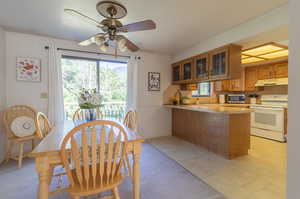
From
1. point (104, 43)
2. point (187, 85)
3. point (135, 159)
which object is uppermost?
point (104, 43)

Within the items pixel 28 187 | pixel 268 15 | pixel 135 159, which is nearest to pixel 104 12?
pixel 135 159

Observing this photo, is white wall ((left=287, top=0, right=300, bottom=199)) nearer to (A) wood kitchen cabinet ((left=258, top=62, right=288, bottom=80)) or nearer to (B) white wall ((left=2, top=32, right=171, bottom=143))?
(B) white wall ((left=2, top=32, right=171, bottom=143))

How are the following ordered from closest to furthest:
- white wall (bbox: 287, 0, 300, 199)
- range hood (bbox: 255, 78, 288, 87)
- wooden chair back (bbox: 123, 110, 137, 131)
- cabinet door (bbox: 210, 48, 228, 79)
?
white wall (bbox: 287, 0, 300, 199) → wooden chair back (bbox: 123, 110, 137, 131) → cabinet door (bbox: 210, 48, 228, 79) → range hood (bbox: 255, 78, 288, 87)

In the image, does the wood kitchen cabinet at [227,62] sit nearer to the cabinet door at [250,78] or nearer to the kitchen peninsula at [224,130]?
the kitchen peninsula at [224,130]

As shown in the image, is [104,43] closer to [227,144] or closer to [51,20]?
[51,20]

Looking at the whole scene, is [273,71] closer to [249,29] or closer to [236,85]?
[236,85]

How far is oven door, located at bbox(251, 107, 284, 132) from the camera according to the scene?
3462 millimetres

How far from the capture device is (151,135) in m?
3.89

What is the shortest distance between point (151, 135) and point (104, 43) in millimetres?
2717

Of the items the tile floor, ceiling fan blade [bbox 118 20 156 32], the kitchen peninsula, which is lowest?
the tile floor

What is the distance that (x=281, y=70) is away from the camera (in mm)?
3832

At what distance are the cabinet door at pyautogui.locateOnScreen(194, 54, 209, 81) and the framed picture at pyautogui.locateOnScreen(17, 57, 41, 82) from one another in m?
3.29

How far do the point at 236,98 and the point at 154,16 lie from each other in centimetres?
416

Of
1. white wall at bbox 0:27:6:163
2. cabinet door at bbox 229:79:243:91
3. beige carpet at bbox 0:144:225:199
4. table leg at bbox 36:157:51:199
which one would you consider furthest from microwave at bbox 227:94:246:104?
white wall at bbox 0:27:6:163
